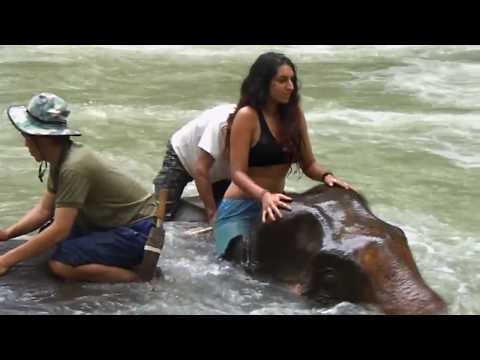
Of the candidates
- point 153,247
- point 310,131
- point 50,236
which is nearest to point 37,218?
point 50,236

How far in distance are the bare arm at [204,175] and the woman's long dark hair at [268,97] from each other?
1.59 feet

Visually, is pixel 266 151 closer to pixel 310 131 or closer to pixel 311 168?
pixel 311 168

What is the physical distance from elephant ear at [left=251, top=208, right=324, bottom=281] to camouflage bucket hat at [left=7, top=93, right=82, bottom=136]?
123cm

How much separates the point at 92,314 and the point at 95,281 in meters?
0.36

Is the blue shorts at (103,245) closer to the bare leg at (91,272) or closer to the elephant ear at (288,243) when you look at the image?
the bare leg at (91,272)

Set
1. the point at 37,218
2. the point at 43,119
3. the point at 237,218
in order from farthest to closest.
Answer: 1. the point at 237,218
2. the point at 37,218
3. the point at 43,119

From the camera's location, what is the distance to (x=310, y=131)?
10625 mm

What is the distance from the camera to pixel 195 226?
20.2 ft

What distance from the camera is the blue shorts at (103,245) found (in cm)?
505

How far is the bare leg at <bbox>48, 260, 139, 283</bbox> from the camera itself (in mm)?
5086

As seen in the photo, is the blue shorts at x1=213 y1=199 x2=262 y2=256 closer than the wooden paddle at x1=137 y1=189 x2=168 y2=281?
No

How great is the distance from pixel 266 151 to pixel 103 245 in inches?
40.6

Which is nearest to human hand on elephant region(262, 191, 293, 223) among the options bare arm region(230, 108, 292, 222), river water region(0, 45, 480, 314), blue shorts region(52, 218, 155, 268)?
bare arm region(230, 108, 292, 222)

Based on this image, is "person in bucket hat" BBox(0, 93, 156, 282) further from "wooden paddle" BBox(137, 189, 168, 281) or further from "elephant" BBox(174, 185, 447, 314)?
"elephant" BBox(174, 185, 447, 314)
